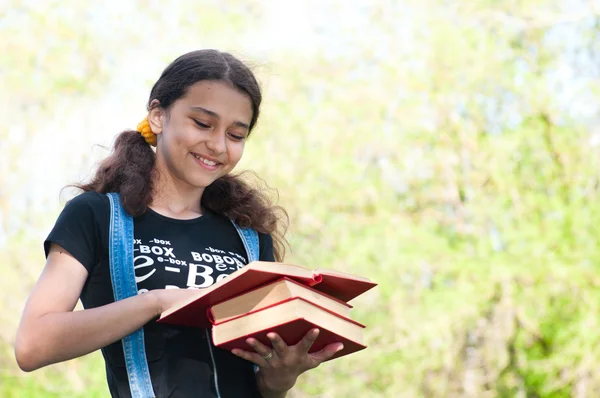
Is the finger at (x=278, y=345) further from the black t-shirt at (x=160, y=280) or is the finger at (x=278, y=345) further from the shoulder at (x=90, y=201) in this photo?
the shoulder at (x=90, y=201)

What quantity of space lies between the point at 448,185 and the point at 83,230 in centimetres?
651

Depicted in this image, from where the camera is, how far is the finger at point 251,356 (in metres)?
1.82

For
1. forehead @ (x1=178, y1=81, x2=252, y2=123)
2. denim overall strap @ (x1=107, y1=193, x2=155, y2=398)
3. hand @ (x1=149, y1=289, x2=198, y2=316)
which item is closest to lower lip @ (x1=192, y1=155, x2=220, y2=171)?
forehead @ (x1=178, y1=81, x2=252, y2=123)

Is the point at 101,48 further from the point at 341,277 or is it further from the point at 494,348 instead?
the point at 341,277

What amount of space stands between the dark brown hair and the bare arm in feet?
0.88

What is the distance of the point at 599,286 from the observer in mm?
7430

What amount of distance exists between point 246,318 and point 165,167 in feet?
1.88

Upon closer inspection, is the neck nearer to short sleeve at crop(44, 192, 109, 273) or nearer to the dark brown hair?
the dark brown hair

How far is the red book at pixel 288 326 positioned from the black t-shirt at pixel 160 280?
139 millimetres

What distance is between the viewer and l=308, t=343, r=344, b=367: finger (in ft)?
6.11

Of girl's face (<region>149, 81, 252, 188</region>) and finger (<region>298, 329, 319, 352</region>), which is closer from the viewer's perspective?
finger (<region>298, 329, 319, 352</region>)

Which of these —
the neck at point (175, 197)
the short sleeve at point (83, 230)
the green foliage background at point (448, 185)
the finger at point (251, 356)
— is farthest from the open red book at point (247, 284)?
the green foliage background at point (448, 185)

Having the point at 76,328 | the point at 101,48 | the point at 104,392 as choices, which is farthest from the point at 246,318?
the point at 101,48

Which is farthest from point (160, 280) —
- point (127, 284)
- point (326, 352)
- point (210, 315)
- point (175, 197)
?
point (326, 352)
